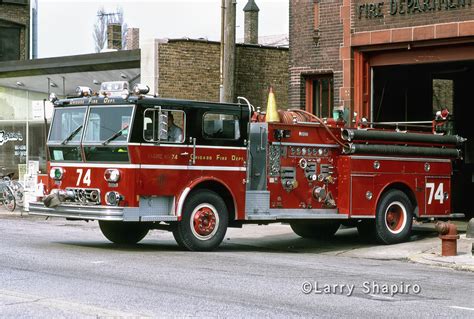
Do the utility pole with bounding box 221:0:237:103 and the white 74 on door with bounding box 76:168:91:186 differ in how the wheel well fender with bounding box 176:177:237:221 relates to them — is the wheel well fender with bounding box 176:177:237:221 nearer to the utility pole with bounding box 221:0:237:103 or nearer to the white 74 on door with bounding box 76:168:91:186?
the white 74 on door with bounding box 76:168:91:186

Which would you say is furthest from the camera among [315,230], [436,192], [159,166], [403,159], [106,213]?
[315,230]

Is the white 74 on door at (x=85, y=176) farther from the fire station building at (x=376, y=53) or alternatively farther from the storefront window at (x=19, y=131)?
the storefront window at (x=19, y=131)

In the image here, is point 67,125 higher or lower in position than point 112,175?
higher

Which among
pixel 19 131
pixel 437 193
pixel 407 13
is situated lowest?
pixel 437 193

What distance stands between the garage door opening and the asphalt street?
578cm

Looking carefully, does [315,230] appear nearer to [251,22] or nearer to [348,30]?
[348,30]

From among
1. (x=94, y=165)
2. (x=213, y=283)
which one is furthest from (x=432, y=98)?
(x=213, y=283)

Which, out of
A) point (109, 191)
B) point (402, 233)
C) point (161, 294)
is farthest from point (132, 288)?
point (402, 233)

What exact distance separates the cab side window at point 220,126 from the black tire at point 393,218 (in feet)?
10.9

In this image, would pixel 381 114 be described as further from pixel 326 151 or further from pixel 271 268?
pixel 271 268

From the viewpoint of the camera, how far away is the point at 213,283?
11.2 metres

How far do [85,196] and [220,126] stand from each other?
248cm

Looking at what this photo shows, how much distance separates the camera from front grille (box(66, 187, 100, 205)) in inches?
582

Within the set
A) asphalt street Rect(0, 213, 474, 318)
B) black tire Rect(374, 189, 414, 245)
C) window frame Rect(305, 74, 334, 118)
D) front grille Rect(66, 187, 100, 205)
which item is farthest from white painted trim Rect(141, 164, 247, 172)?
window frame Rect(305, 74, 334, 118)
